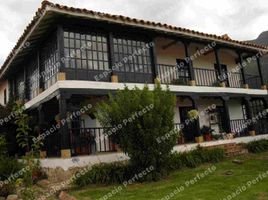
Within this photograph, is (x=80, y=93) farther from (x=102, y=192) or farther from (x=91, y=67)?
(x=102, y=192)

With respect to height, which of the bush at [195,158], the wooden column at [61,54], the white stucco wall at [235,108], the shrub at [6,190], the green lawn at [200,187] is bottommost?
the green lawn at [200,187]

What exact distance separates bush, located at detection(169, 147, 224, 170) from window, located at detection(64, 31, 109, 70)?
4.56 metres

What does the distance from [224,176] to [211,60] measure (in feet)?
36.6

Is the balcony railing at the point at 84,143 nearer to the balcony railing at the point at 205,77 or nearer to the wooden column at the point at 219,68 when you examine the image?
the balcony railing at the point at 205,77

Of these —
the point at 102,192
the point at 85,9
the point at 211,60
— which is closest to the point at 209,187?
the point at 102,192

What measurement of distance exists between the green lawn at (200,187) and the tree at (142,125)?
92 cm

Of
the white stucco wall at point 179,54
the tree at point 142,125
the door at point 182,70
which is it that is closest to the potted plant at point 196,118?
the door at point 182,70

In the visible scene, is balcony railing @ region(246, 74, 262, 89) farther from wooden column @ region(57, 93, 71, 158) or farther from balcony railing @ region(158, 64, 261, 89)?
wooden column @ region(57, 93, 71, 158)

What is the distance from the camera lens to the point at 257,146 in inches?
629

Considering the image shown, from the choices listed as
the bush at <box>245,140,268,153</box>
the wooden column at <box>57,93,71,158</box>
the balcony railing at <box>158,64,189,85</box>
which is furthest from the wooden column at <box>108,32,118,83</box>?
the bush at <box>245,140,268,153</box>

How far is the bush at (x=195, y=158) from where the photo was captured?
12.3m

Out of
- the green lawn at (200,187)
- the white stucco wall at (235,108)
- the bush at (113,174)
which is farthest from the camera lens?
the white stucco wall at (235,108)

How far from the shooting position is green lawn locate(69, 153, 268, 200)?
8.34 meters

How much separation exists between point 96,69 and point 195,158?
5228 mm
